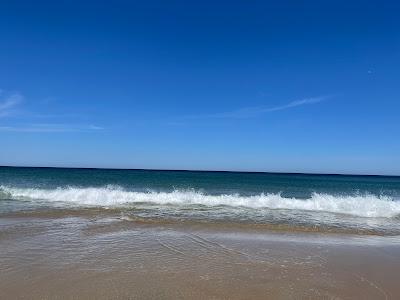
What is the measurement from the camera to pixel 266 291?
5.96 meters

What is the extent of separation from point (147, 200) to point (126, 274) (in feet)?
46.8

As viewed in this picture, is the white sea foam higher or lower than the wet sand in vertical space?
higher

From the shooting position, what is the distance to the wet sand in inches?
232

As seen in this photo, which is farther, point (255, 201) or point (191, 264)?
point (255, 201)

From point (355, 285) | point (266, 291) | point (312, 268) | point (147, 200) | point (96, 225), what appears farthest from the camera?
point (147, 200)

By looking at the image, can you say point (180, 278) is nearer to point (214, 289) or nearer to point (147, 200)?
point (214, 289)

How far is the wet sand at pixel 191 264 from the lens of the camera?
5.90 m

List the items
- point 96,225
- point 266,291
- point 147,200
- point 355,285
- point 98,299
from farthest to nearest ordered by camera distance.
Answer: point 147,200 < point 96,225 < point 355,285 < point 266,291 < point 98,299

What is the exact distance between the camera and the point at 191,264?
24.1 feet

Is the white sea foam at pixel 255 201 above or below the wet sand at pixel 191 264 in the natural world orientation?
above

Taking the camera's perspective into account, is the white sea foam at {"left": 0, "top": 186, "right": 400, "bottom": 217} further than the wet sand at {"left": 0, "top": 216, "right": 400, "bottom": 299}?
Yes

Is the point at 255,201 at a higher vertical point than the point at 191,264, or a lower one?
higher

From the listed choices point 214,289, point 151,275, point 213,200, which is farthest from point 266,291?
point 213,200

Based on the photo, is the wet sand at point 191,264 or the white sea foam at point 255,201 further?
the white sea foam at point 255,201
